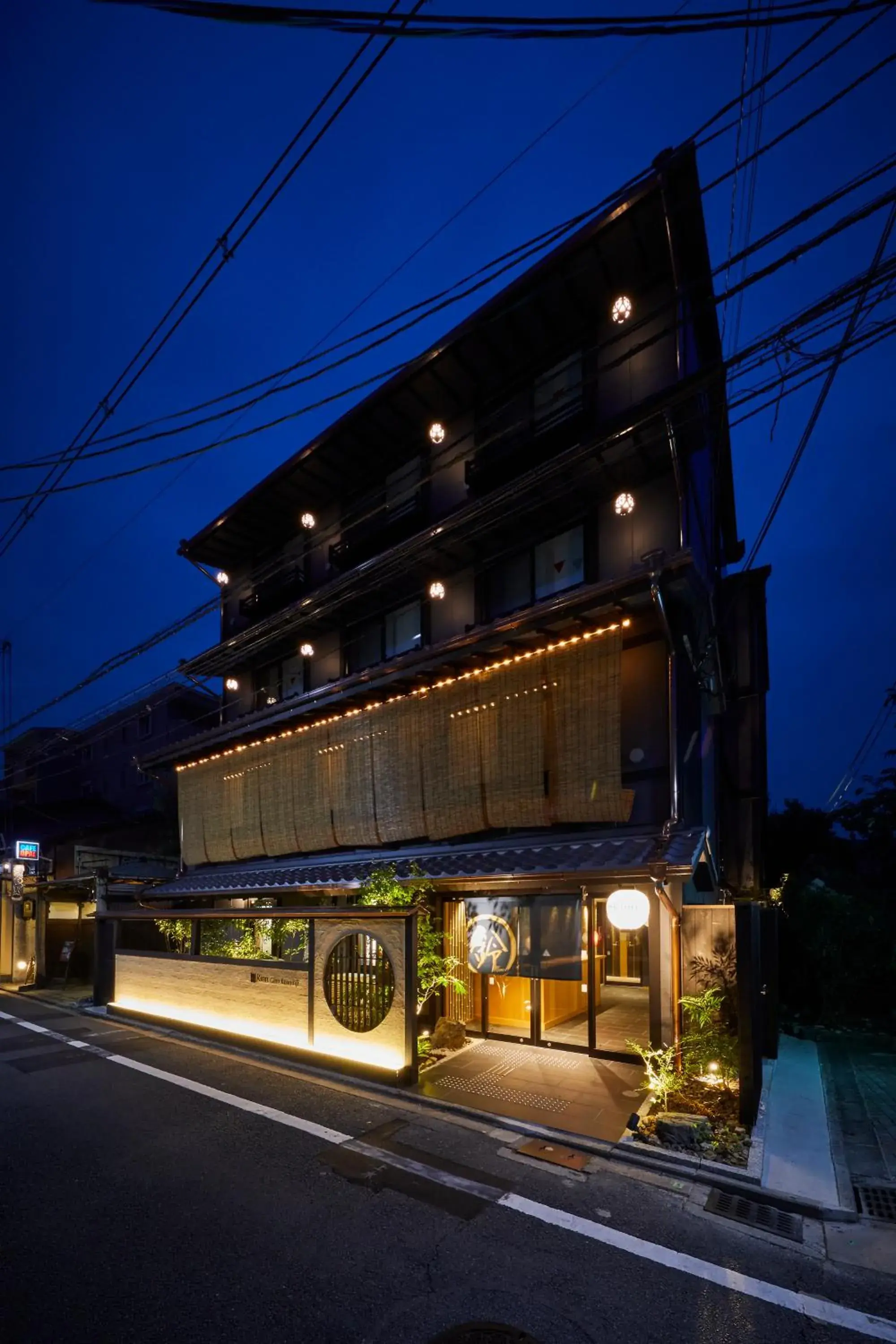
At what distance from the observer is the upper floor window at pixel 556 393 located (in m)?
12.8

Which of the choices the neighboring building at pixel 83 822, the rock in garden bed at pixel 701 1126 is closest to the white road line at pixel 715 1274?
the rock in garden bed at pixel 701 1126

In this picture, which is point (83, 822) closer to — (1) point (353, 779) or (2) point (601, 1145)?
(1) point (353, 779)

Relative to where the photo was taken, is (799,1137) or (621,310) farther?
(621,310)

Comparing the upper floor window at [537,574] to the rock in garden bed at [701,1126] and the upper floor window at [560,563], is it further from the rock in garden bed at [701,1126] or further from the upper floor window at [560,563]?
the rock in garden bed at [701,1126]

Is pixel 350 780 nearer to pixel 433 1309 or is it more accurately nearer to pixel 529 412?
pixel 529 412

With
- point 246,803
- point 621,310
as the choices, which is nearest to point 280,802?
point 246,803

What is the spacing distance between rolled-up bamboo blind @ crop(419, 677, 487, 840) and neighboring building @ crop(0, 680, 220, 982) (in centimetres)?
928

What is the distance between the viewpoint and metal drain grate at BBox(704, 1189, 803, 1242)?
566cm

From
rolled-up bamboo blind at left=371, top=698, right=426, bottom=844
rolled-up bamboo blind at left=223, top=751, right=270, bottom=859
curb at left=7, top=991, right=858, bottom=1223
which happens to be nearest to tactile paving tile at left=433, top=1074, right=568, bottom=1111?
curb at left=7, top=991, right=858, bottom=1223

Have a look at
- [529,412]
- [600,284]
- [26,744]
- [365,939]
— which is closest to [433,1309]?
[365,939]

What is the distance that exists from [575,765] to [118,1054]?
33.5ft

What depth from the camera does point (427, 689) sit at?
13.2m

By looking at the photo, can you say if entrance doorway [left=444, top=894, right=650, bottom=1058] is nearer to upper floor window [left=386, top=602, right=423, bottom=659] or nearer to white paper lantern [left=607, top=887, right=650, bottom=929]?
white paper lantern [left=607, top=887, right=650, bottom=929]

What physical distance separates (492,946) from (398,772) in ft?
13.7
